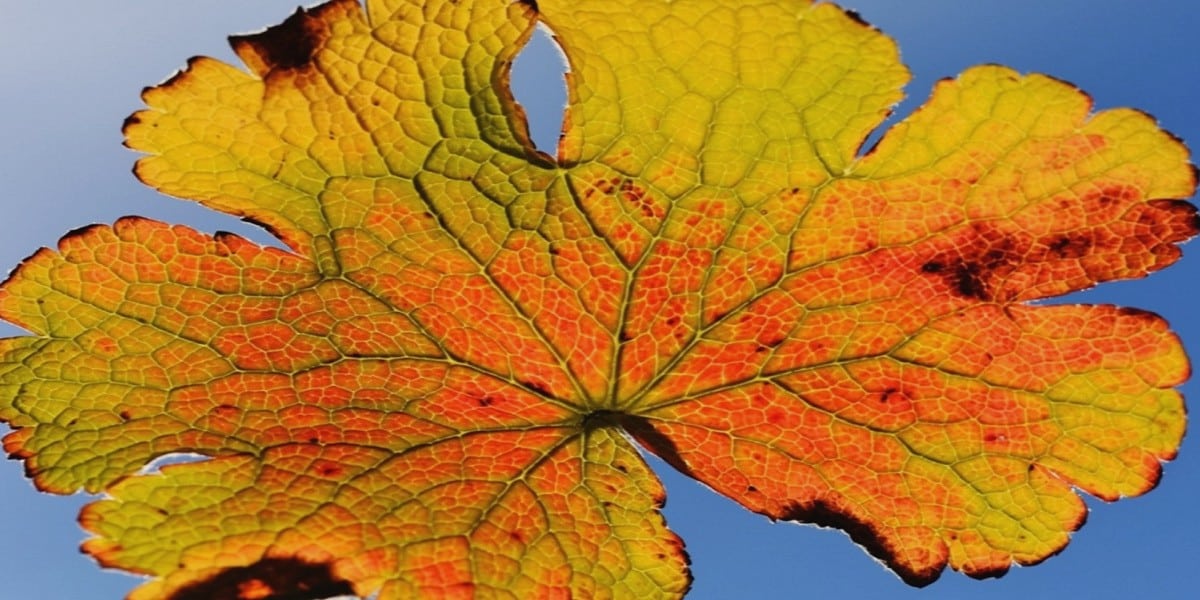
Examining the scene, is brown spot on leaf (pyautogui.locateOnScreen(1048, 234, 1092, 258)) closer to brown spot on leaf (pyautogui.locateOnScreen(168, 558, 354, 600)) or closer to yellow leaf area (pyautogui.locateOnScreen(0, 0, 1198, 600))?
yellow leaf area (pyautogui.locateOnScreen(0, 0, 1198, 600))

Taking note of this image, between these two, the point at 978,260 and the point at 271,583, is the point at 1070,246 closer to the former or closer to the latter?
the point at 978,260

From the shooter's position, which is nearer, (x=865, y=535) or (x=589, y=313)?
(x=589, y=313)

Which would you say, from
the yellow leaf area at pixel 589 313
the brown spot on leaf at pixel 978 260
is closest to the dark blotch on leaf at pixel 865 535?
the yellow leaf area at pixel 589 313

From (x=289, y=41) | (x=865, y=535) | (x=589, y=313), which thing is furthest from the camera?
(x=865, y=535)

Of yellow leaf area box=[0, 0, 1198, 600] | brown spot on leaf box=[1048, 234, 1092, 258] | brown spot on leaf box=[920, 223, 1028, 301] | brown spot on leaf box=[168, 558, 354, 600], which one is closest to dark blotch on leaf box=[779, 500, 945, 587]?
yellow leaf area box=[0, 0, 1198, 600]

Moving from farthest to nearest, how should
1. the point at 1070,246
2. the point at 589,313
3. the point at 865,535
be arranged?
the point at 865,535 < the point at 589,313 < the point at 1070,246

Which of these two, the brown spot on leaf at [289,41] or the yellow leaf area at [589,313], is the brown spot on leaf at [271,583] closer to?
the yellow leaf area at [589,313]

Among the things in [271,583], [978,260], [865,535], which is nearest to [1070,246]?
[978,260]

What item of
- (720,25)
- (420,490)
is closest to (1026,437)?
(720,25)
